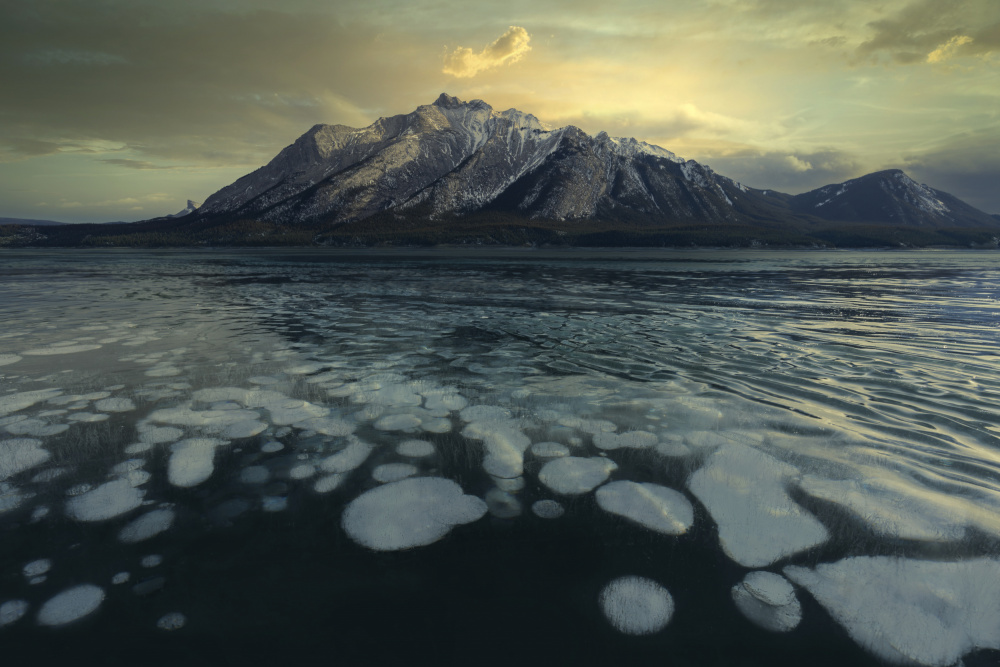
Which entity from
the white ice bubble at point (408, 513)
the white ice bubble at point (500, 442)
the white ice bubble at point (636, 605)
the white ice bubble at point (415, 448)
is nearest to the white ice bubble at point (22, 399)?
the white ice bubble at point (415, 448)

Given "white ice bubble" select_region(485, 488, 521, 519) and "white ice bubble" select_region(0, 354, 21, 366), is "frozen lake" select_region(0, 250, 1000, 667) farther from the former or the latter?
"white ice bubble" select_region(0, 354, 21, 366)

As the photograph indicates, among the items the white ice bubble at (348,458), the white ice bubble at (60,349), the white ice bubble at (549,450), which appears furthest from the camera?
the white ice bubble at (60,349)

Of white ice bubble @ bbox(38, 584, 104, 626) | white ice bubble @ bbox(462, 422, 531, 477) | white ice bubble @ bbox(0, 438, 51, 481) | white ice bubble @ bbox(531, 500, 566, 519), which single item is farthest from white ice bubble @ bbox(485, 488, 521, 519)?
white ice bubble @ bbox(0, 438, 51, 481)

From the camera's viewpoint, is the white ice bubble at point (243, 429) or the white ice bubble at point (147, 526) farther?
the white ice bubble at point (243, 429)

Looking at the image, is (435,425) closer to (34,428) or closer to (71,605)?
(71,605)

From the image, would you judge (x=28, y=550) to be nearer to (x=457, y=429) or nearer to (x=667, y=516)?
(x=457, y=429)

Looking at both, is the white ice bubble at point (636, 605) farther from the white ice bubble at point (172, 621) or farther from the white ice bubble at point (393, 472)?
the white ice bubble at point (172, 621)

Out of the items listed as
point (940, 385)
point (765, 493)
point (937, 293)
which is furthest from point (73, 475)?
point (937, 293)
